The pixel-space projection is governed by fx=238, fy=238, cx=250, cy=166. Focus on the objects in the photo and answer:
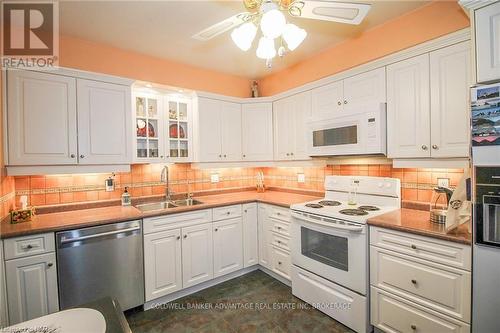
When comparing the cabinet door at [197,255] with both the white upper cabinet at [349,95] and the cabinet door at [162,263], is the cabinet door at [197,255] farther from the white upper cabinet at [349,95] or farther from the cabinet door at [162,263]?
the white upper cabinet at [349,95]

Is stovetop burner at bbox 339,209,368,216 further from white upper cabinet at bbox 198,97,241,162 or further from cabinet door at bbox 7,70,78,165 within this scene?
cabinet door at bbox 7,70,78,165

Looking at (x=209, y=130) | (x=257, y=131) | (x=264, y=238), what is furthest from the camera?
(x=257, y=131)

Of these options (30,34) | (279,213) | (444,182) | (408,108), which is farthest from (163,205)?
(444,182)

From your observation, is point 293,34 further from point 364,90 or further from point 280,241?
point 280,241

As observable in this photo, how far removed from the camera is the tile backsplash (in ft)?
7.02

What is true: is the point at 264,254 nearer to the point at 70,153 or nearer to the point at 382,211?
the point at 382,211

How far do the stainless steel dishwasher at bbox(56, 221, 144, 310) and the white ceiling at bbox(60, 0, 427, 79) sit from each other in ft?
5.82

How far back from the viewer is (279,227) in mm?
2672

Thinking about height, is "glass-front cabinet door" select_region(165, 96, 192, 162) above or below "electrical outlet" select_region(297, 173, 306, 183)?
above

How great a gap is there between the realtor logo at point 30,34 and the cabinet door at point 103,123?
0.37m

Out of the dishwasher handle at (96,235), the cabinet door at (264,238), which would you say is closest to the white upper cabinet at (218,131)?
the cabinet door at (264,238)

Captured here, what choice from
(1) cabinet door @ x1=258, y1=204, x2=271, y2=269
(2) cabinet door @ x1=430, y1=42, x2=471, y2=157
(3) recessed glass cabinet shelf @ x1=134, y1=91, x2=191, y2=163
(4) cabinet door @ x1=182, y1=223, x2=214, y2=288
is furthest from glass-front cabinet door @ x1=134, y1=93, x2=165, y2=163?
(2) cabinet door @ x1=430, y1=42, x2=471, y2=157

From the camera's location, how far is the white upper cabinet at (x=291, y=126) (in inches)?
108

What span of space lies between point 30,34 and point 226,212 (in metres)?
2.47
